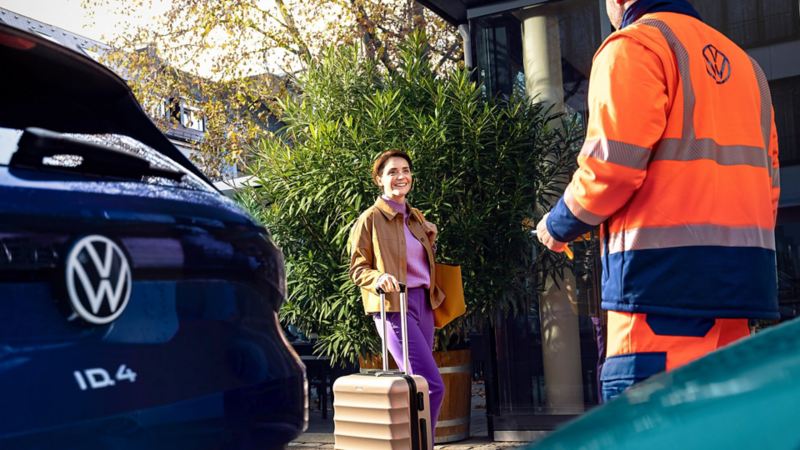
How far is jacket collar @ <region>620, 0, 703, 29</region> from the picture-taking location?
2.95 meters

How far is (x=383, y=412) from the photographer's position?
482 cm

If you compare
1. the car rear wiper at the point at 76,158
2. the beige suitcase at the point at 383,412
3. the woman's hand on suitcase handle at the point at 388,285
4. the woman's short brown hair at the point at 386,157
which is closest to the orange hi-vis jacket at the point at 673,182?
the car rear wiper at the point at 76,158

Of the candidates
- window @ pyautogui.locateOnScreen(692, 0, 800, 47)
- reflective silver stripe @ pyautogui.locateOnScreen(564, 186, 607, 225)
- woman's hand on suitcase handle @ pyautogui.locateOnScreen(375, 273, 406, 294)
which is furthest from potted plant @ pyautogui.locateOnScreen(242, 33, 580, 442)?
reflective silver stripe @ pyautogui.locateOnScreen(564, 186, 607, 225)

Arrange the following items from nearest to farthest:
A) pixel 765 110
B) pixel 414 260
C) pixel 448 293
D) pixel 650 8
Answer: pixel 650 8
pixel 765 110
pixel 414 260
pixel 448 293

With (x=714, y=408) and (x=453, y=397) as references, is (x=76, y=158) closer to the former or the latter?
(x=714, y=408)

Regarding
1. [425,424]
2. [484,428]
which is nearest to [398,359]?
[425,424]

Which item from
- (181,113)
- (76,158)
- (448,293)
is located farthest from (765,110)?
(181,113)

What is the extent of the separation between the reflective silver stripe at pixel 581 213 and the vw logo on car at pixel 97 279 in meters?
1.54

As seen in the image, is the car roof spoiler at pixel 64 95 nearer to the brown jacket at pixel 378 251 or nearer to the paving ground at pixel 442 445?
the brown jacket at pixel 378 251

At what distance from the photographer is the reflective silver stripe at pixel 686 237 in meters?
2.71

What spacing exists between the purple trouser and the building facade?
2.21 m

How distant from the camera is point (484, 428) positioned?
8.54 metres

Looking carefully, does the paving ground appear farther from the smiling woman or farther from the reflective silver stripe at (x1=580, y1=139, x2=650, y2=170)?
the reflective silver stripe at (x1=580, y1=139, x2=650, y2=170)

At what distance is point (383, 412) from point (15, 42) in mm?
3370
